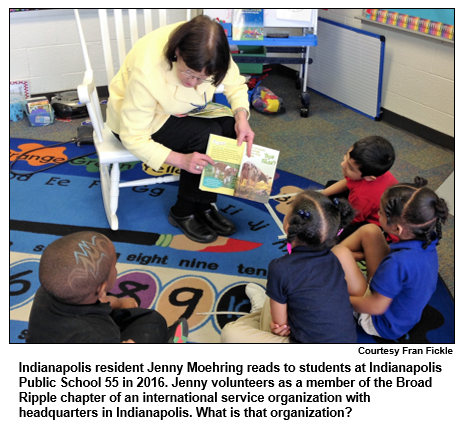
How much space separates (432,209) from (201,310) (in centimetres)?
87

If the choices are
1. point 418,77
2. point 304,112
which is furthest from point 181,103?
point 418,77

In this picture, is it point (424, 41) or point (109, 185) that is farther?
point (424, 41)

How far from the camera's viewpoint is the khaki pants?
1.41m

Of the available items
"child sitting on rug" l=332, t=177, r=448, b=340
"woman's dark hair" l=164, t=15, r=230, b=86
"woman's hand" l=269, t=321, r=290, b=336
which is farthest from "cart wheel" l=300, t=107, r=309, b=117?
"woman's hand" l=269, t=321, r=290, b=336

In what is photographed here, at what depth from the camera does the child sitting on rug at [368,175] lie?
5.75ft

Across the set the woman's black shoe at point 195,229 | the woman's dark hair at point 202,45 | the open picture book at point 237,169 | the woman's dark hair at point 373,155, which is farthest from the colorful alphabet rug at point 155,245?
the woman's dark hair at point 202,45

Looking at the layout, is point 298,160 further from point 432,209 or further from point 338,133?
point 432,209

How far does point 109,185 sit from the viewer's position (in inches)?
86.8

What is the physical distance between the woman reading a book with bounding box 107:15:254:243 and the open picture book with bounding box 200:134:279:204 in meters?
0.04

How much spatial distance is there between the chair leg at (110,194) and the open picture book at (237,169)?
40 cm

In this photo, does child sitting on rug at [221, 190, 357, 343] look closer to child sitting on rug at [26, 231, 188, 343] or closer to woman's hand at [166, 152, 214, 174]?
child sitting on rug at [26, 231, 188, 343]

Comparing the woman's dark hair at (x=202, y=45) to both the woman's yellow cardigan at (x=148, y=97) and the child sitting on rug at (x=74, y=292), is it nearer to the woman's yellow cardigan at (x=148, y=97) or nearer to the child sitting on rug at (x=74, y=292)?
the woman's yellow cardigan at (x=148, y=97)

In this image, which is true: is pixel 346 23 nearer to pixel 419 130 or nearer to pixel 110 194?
pixel 419 130
